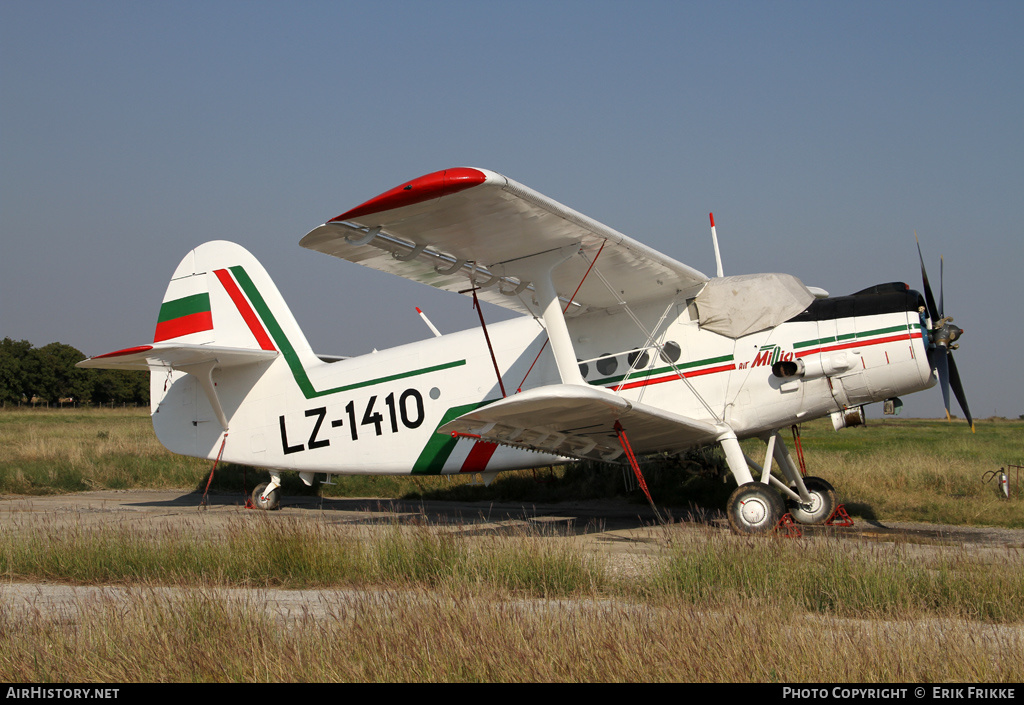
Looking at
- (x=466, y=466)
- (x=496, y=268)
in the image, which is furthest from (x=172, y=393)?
(x=496, y=268)

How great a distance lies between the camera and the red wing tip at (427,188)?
6.30 meters

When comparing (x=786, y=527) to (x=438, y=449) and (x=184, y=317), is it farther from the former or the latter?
(x=184, y=317)

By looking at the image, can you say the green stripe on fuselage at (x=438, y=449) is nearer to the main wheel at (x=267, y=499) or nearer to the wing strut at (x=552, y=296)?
the wing strut at (x=552, y=296)

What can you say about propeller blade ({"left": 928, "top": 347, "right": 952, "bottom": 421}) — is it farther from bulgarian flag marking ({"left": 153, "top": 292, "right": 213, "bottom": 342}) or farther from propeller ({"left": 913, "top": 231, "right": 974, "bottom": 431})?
bulgarian flag marking ({"left": 153, "top": 292, "right": 213, "bottom": 342})

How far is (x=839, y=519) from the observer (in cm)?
1007

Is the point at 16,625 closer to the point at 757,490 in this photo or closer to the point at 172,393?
the point at 757,490

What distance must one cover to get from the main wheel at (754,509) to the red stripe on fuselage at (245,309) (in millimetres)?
8136

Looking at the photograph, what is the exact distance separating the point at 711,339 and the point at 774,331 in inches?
29.0

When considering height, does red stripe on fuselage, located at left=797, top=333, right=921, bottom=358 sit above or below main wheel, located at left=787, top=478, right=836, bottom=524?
above

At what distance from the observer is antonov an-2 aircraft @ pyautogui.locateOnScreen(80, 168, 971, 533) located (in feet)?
24.8

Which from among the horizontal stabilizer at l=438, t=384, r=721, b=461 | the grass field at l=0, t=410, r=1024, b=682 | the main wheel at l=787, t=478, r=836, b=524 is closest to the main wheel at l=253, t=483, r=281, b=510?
the grass field at l=0, t=410, r=1024, b=682

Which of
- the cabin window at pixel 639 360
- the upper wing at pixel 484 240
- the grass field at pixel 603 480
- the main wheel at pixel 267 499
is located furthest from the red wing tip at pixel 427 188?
the main wheel at pixel 267 499

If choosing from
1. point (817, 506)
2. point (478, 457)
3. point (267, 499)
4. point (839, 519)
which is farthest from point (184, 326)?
point (839, 519)

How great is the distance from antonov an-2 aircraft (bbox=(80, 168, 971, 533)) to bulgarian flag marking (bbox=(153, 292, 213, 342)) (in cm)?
80
